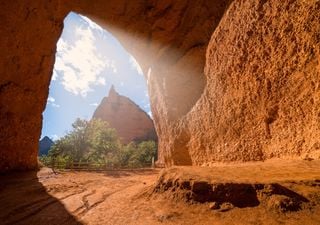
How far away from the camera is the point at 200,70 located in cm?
1388

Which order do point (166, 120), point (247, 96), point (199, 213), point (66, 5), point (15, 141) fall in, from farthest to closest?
point (166, 120)
point (66, 5)
point (15, 141)
point (247, 96)
point (199, 213)

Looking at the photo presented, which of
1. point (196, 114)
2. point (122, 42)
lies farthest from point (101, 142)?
point (196, 114)

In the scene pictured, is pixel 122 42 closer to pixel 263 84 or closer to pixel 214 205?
pixel 263 84

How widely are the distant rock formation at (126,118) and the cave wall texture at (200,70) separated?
3848 centimetres

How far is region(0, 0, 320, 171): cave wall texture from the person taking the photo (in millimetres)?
→ 6180

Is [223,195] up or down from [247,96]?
down

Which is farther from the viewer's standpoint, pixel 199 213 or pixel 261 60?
pixel 261 60

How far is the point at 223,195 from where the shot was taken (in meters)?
3.94

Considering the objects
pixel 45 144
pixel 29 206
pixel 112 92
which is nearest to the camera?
pixel 29 206

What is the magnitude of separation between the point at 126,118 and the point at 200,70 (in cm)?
4543

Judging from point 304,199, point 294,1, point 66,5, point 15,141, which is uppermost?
point 66,5

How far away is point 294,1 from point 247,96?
107 inches

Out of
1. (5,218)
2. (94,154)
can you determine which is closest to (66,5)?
(5,218)

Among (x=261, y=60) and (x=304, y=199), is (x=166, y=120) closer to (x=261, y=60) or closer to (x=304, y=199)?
(x=261, y=60)
